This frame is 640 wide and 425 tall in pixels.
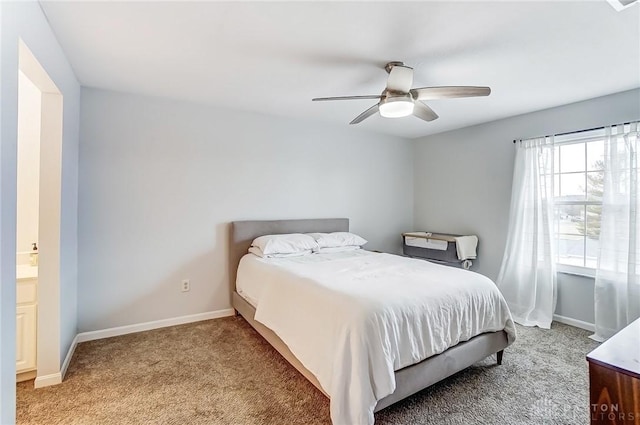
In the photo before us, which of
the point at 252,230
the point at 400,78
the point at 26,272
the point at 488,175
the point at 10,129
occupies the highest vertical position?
the point at 400,78

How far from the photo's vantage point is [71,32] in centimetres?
193

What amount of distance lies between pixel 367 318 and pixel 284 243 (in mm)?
1761

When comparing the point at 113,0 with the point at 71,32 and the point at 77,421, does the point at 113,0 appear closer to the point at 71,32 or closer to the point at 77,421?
the point at 71,32

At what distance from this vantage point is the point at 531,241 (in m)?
3.50

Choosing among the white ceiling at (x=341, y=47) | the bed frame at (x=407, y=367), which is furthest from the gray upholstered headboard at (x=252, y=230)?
the white ceiling at (x=341, y=47)

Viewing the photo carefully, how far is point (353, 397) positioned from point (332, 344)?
28cm

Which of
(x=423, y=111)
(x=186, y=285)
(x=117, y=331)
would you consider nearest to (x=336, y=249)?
(x=186, y=285)

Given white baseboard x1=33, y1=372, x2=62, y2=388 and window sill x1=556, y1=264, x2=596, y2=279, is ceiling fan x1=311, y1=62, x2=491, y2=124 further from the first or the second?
white baseboard x1=33, y1=372, x2=62, y2=388

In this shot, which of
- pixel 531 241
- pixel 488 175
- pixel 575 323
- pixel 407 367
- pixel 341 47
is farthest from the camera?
pixel 488 175

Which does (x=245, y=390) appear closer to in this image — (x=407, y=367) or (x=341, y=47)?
(x=407, y=367)

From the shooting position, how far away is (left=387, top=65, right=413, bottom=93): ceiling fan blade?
2.07 metres

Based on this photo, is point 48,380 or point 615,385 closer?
point 615,385

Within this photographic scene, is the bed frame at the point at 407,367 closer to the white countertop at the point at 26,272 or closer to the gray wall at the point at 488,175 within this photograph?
the white countertop at the point at 26,272

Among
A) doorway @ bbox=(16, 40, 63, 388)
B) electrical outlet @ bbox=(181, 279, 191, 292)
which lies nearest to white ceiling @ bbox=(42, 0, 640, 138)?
doorway @ bbox=(16, 40, 63, 388)
